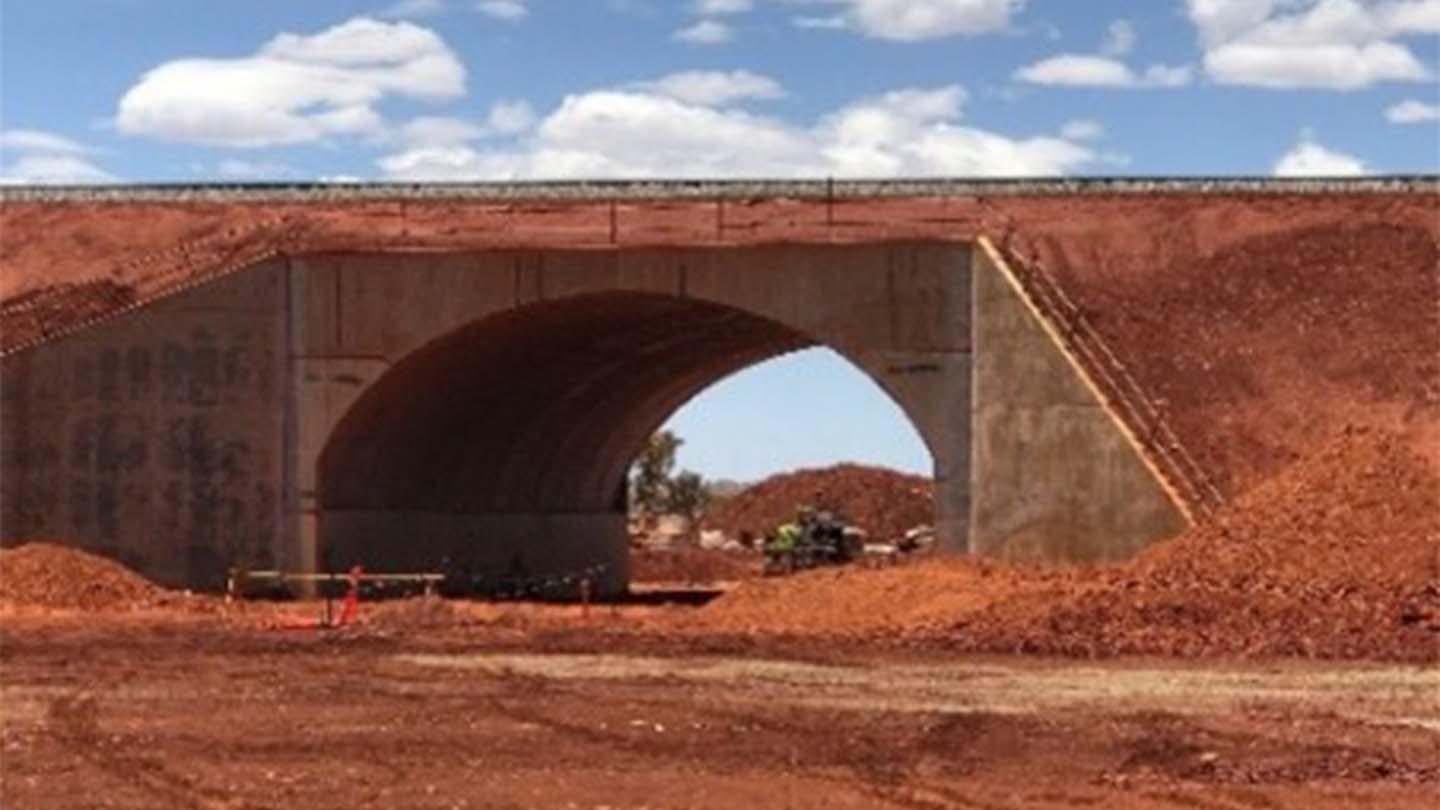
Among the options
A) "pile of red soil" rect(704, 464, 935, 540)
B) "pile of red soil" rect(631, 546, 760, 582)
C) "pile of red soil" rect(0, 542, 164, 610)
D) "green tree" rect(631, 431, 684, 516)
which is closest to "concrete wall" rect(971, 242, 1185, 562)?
"pile of red soil" rect(0, 542, 164, 610)

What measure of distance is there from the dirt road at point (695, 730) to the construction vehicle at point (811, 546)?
27.0 meters

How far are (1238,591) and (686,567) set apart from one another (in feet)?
114

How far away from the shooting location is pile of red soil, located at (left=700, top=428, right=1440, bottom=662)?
2972 cm

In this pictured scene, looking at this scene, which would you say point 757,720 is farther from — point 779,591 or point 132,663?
point 779,591

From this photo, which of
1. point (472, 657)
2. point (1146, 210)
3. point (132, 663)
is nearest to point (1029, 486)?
point (1146, 210)

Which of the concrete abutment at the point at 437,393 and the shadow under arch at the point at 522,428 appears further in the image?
the shadow under arch at the point at 522,428

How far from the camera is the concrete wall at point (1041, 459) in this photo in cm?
3575

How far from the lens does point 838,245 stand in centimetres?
3872

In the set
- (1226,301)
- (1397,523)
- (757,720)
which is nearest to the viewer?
(757,720)

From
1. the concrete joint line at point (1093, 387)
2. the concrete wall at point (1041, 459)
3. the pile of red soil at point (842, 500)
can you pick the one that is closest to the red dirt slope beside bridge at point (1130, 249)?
the concrete joint line at point (1093, 387)

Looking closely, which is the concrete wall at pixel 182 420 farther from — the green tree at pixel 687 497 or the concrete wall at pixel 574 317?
the green tree at pixel 687 497

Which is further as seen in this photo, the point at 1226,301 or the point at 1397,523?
the point at 1226,301

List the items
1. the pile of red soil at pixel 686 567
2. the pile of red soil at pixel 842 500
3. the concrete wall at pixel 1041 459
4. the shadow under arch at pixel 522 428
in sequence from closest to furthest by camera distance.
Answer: the concrete wall at pixel 1041 459, the shadow under arch at pixel 522 428, the pile of red soil at pixel 686 567, the pile of red soil at pixel 842 500

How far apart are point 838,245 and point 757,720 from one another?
59.1ft
